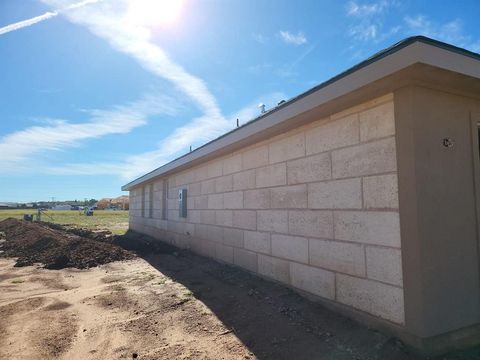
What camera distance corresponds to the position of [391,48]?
11.1 ft

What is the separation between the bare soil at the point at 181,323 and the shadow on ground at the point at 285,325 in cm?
1

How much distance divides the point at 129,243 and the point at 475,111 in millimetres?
12155

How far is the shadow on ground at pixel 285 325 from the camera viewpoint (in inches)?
140

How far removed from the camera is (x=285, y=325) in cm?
428

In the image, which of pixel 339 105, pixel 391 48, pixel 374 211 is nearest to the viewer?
pixel 391 48

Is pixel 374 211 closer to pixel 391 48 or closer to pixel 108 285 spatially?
pixel 391 48

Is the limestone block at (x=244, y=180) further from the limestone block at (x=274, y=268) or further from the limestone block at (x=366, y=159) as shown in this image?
the limestone block at (x=366, y=159)

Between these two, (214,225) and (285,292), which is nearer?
(285,292)

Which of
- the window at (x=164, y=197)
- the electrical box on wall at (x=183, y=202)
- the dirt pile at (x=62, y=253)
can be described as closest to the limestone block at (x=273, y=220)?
the electrical box on wall at (x=183, y=202)

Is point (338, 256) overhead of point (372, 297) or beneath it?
overhead

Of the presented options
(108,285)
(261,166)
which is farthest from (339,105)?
(108,285)

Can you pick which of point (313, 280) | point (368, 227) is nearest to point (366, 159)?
point (368, 227)

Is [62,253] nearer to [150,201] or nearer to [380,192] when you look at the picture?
[150,201]

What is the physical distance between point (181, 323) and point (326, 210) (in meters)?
2.47
